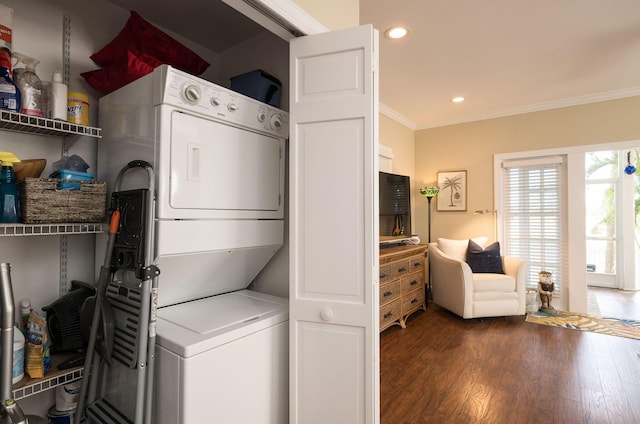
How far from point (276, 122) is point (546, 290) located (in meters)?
4.13

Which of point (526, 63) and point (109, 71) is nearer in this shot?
point (109, 71)

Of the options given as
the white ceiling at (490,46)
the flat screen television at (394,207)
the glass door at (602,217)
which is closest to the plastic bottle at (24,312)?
the white ceiling at (490,46)

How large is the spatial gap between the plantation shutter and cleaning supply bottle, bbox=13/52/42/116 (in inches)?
194

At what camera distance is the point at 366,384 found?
142 cm

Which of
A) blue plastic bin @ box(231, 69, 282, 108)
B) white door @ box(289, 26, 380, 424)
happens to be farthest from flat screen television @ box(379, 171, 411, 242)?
white door @ box(289, 26, 380, 424)

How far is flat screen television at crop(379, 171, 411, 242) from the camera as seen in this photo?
4.07 m

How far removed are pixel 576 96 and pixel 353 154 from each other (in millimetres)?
4067

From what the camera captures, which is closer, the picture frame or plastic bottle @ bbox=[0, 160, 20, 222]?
plastic bottle @ bbox=[0, 160, 20, 222]

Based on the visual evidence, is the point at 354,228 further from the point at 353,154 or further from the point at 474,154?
the point at 474,154

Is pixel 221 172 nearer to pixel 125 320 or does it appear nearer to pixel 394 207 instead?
pixel 125 320

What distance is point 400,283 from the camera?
359 centimetres

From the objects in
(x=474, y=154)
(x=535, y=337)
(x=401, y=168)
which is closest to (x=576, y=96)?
(x=474, y=154)

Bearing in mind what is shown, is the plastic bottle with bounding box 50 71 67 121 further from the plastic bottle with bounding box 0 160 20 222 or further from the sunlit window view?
the sunlit window view

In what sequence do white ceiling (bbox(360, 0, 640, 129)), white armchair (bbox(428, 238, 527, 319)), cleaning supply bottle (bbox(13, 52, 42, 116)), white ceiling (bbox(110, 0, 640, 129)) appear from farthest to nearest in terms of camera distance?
1. white armchair (bbox(428, 238, 527, 319))
2. white ceiling (bbox(360, 0, 640, 129))
3. white ceiling (bbox(110, 0, 640, 129))
4. cleaning supply bottle (bbox(13, 52, 42, 116))
